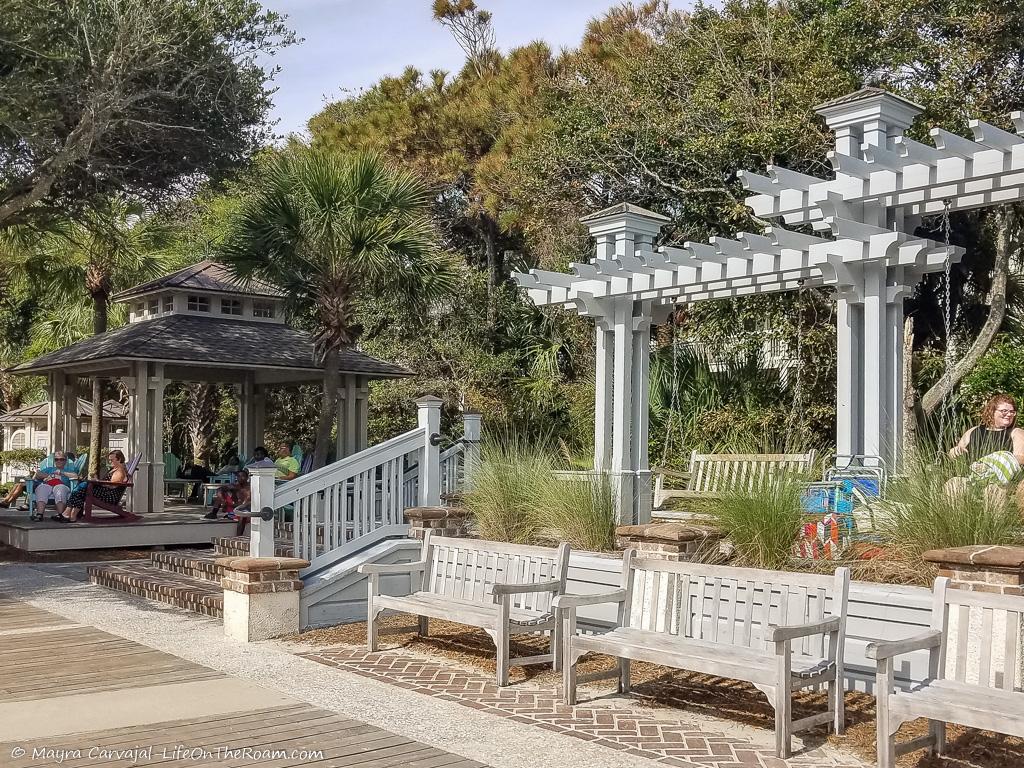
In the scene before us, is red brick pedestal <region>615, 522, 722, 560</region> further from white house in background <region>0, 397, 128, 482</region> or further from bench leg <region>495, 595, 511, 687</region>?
white house in background <region>0, 397, 128, 482</region>

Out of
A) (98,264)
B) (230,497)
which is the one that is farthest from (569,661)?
(98,264)

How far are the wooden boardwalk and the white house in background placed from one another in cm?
2272

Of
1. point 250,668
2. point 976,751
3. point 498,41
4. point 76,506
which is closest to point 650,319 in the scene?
point 250,668

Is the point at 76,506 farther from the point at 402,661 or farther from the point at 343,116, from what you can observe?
the point at 343,116

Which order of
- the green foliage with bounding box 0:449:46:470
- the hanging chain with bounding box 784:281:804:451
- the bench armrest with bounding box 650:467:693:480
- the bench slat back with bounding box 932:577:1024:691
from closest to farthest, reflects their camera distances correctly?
the bench slat back with bounding box 932:577:1024:691 → the bench armrest with bounding box 650:467:693:480 → the hanging chain with bounding box 784:281:804:451 → the green foliage with bounding box 0:449:46:470

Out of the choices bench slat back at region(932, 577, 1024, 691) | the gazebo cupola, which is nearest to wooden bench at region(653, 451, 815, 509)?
bench slat back at region(932, 577, 1024, 691)

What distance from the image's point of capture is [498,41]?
27703 millimetres

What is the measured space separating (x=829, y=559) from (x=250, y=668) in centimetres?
389

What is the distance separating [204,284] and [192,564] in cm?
901

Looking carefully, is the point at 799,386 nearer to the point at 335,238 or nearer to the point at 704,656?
the point at 335,238

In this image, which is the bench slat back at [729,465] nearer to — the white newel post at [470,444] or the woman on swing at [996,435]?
the woman on swing at [996,435]

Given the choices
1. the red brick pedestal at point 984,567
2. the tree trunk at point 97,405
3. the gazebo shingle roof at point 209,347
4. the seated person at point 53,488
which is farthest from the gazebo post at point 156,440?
the red brick pedestal at point 984,567

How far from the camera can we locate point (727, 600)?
6.00 meters

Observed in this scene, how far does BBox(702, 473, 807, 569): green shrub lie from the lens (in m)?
6.97
